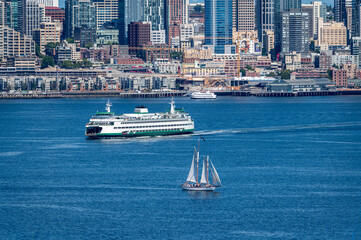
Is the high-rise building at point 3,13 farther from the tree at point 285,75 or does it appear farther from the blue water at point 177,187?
the blue water at point 177,187

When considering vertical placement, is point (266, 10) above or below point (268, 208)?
above

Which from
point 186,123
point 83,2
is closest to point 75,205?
point 186,123

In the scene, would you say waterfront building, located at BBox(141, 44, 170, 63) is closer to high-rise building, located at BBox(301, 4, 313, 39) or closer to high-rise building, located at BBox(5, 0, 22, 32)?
high-rise building, located at BBox(5, 0, 22, 32)

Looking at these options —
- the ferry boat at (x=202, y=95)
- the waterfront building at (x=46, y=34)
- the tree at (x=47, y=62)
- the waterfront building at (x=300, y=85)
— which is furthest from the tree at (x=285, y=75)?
the waterfront building at (x=46, y=34)

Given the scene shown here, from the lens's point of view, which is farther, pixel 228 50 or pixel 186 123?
pixel 228 50

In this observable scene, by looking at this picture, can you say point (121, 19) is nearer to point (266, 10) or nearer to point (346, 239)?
point (266, 10)

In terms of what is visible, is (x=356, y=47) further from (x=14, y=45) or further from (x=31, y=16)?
(x=14, y=45)
